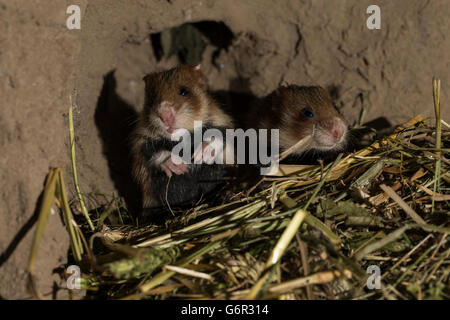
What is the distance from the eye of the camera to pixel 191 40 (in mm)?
4977

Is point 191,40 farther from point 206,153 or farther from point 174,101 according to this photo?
point 206,153

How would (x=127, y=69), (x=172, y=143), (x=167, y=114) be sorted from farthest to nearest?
1. (x=127, y=69)
2. (x=172, y=143)
3. (x=167, y=114)

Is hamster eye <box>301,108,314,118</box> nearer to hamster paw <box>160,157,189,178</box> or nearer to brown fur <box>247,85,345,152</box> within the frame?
brown fur <box>247,85,345,152</box>

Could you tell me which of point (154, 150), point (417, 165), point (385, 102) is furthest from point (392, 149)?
point (154, 150)

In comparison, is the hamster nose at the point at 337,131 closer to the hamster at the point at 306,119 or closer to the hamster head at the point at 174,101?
the hamster at the point at 306,119

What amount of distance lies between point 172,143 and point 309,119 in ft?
4.35

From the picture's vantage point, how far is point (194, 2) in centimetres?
414

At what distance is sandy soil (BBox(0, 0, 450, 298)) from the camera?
2.59 meters

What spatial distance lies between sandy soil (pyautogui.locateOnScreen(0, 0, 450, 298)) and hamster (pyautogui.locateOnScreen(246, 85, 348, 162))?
0.55 metres

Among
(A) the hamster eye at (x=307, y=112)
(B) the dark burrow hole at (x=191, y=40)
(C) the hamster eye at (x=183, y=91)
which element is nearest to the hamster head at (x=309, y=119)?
(A) the hamster eye at (x=307, y=112)

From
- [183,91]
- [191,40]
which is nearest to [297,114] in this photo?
[183,91]

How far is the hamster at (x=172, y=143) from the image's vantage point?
3934mm

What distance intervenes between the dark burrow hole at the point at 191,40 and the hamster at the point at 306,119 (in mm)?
1132

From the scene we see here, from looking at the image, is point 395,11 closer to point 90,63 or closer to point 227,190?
point 227,190
